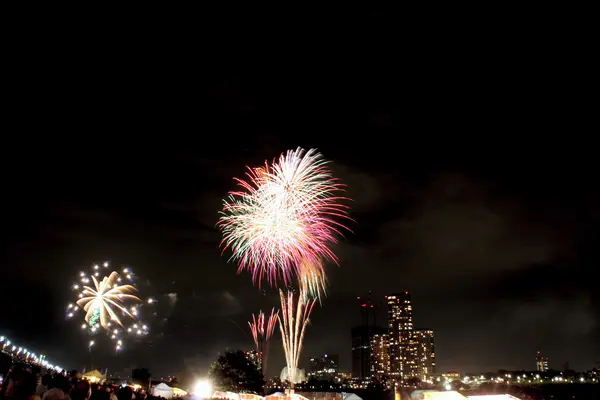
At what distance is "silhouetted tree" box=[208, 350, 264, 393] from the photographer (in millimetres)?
62500

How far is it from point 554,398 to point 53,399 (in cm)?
7196

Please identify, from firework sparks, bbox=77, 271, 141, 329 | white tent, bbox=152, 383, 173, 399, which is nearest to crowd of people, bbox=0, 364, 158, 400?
firework sparks, bbox=77, 271, 141, 329

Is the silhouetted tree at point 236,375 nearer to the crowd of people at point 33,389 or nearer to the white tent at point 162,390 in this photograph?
the white tent at point 162,390

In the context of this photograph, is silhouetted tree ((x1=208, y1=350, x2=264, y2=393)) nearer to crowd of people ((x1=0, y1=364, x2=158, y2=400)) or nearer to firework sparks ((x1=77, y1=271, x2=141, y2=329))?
firework sparks ((x1=77, y1=271, x2=141, y2=329))

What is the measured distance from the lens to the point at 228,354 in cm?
6481

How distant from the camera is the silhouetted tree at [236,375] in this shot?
6250 cm

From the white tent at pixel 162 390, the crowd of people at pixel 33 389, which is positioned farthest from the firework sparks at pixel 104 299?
the crowd of people at pixel 33 389

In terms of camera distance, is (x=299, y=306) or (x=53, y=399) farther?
(x=299, y=306)

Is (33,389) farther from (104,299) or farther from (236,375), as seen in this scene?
(236,375)

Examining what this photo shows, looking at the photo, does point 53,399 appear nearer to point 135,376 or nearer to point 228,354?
point 228,354

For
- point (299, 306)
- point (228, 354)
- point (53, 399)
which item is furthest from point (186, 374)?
point (53, 399)

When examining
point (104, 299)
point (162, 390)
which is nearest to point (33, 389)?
point (104, 299)

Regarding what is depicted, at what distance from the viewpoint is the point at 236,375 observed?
62.9 m

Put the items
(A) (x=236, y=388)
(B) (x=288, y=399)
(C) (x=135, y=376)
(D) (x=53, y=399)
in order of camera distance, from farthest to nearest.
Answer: (C) (x=135, y=376) → (A) (x=236, y=388) → (B) (x=288, y=399) → (D) (x=53, y=399)
